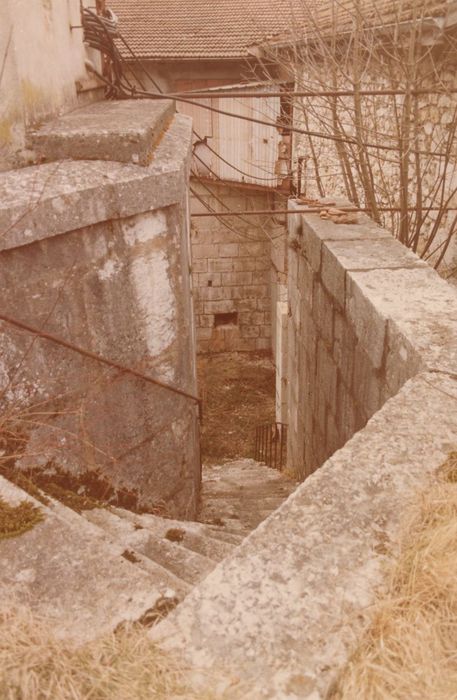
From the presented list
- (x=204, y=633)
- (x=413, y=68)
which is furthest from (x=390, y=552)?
(x=413, y=68)

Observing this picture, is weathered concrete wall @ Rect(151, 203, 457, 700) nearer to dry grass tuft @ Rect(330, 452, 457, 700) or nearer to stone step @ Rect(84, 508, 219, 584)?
dry grass tuft @ Rect(330, 452, 457, 700)

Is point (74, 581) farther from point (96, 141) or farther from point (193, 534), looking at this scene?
point (96, 141)

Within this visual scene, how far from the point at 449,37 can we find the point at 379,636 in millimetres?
6696

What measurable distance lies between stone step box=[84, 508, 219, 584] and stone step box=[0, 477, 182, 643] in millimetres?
652

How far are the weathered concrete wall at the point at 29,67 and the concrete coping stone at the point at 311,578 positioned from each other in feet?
8.83

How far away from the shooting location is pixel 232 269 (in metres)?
14.7

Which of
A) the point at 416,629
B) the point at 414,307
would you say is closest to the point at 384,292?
the point at 414,307

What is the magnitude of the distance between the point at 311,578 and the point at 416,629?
298mm

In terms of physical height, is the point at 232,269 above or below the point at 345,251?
below

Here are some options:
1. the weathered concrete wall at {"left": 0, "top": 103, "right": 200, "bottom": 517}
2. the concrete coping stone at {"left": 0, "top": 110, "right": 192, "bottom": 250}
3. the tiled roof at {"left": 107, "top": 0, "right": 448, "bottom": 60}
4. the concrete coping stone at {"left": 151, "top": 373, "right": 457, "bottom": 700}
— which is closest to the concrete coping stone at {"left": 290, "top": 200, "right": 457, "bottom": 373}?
the concrete coping stone at {"left": 151, "top": 373, "right": 457, "bottom": 700}

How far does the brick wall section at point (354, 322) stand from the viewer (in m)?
3.16

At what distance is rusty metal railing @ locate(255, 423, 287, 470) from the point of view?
941 centimetres

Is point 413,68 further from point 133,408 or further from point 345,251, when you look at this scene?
point 133,408

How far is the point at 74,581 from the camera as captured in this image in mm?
1818
